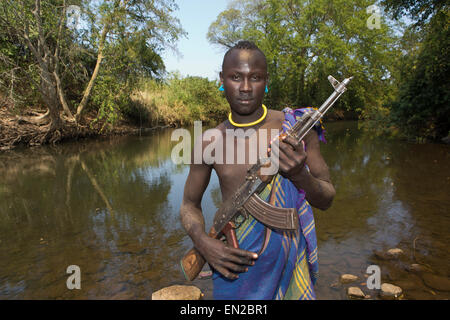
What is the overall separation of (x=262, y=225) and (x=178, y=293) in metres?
2.21

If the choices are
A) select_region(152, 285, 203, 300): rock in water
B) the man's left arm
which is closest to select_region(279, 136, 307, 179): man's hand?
the man's left arm

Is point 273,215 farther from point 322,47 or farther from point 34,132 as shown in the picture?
point 322,47

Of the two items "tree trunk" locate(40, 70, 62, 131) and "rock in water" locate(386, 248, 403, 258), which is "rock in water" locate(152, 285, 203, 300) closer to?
"rock in water" locate(386, 248, 403, 258)

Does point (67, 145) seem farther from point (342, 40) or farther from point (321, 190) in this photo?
point (342, 40)

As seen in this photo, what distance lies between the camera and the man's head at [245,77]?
1648 millimetres

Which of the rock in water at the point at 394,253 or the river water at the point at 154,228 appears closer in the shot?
the river water at the point at 154,228

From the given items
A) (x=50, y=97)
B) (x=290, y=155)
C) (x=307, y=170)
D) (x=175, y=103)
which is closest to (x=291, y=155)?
(x=290, y=155)

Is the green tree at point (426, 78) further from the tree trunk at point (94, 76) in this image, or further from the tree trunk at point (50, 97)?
the tree trunk at point (50, 97)

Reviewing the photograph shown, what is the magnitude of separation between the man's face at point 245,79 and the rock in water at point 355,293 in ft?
8.79

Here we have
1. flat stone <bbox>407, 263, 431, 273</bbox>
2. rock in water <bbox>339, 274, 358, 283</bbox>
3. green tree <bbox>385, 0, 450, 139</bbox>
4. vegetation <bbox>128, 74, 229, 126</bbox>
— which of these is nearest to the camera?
rock in water <bbox>339, 274, 358, 283</bbox>

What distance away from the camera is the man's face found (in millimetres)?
1647

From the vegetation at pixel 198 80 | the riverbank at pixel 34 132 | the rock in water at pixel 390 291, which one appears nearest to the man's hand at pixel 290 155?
the rock in water at pixel 390 291

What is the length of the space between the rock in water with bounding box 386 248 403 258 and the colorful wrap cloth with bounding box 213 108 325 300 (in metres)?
3.08

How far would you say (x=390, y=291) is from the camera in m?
3.27
